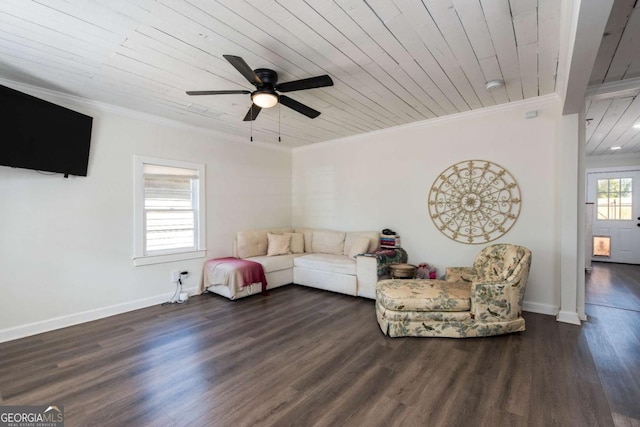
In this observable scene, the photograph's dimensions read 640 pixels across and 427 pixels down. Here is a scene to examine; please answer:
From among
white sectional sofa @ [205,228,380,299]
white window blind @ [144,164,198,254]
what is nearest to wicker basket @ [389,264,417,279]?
white sectional sofa @ [205,228,380,299]

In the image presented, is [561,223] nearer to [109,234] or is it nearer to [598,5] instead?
[598,5]

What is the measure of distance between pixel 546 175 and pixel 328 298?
10.7 ft

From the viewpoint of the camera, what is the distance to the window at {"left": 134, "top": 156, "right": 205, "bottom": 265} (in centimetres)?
398

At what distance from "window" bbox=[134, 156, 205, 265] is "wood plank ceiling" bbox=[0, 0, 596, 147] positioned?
948mm

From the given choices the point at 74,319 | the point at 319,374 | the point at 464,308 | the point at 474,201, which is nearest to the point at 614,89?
the point at 474,201

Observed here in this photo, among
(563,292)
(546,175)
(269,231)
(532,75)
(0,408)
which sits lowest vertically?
(0,408)

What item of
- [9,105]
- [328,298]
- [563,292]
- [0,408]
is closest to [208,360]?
[0,408]

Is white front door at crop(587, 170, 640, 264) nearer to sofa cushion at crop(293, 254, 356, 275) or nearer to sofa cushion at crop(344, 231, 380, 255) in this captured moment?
sofa cushion at crop(344, 231, 380, 255)

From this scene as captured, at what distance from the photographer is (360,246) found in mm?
4672

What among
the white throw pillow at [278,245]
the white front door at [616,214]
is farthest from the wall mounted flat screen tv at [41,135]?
the white front door at [616,214]

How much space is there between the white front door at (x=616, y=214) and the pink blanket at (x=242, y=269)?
8.12 m

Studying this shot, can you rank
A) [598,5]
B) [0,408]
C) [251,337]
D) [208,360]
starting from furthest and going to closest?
[251,337] → [208,360] → [0,408] → [598,5]

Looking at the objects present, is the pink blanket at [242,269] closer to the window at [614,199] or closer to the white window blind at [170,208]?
the white window blind at [170,208]

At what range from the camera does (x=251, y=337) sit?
3.04m
